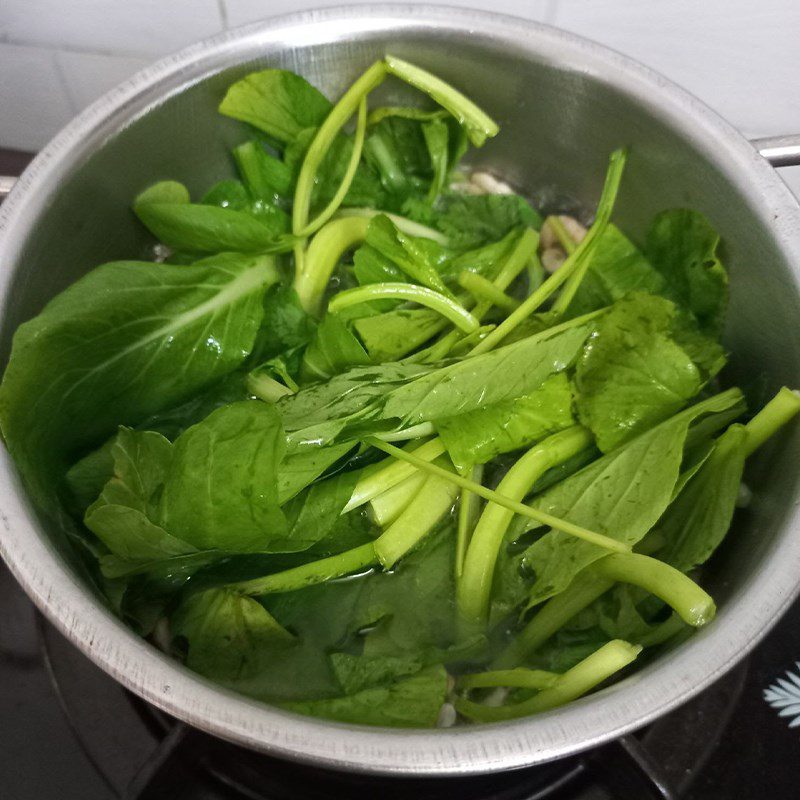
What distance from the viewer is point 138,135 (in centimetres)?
63

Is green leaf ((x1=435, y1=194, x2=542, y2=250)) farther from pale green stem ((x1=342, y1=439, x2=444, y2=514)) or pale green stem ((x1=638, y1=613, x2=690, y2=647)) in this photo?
pale green stem ((x1=638, y1=613, x2=690, y2=647))

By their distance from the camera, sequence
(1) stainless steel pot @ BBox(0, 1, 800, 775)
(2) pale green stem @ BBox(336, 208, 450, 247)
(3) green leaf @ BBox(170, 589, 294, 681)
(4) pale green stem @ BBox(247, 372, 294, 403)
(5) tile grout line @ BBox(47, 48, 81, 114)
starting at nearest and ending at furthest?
(1) stainless steel pot @ BBox(0, 1, 800, 775), (3) green leaf @ BBox(170, 589, 294, 681), (4) pale green stem @ BBox(247, 372, 294, 403), (2) pale green stem @ BBox(336, 208, 450, 247), (5) tile grout line @ BBox(47, 48, 81, 114)

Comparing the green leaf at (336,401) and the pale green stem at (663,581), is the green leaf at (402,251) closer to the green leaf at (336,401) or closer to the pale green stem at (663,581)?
the green leaf at (336,401)

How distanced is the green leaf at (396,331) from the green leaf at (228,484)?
0.17 metres

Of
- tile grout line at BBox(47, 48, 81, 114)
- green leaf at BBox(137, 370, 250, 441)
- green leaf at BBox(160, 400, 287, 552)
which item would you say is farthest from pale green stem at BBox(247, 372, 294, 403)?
tile grout line at BBox(47, 48, 81, 114)

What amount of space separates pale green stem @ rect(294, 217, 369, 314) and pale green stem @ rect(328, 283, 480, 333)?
53mm

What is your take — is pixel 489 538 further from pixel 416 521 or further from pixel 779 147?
pixel 779 147

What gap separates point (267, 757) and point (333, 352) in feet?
1.00

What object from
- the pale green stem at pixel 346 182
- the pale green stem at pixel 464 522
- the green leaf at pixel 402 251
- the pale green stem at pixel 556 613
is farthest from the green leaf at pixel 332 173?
the pale green stem at pixel 556 613

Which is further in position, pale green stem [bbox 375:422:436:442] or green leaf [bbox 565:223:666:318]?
green leaf [bbox 565:223:666:318]

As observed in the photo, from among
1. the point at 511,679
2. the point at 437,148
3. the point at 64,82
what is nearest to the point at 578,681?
the point at 511,679

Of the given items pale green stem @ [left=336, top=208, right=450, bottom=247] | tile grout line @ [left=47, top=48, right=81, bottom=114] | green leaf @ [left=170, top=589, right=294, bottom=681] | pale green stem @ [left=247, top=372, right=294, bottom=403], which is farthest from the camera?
tile grout line @ [left=47, top=48, right=81, bottom=114]

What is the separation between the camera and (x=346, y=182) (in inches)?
26.9

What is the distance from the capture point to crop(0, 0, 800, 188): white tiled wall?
0.73 meters
